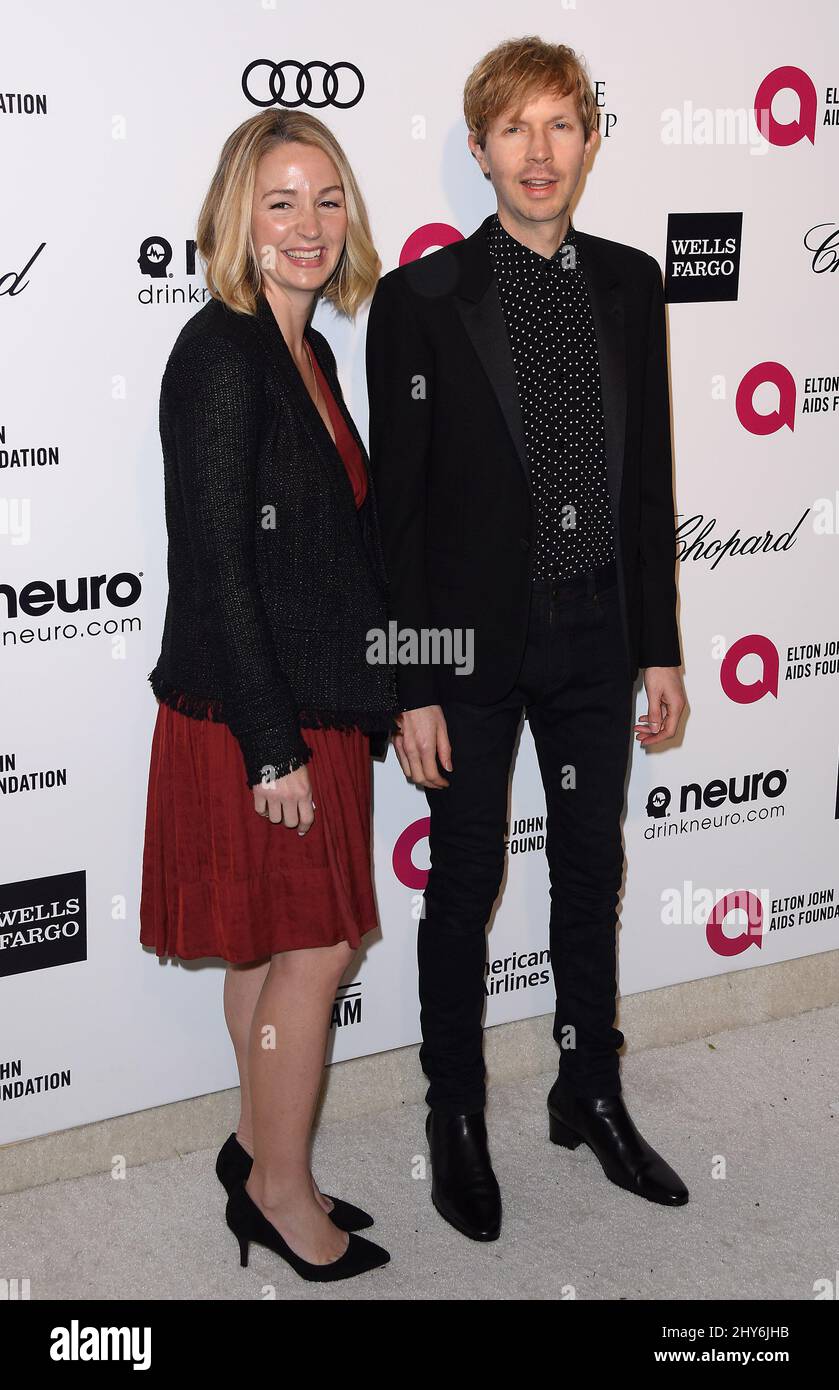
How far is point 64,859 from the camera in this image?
2496mm

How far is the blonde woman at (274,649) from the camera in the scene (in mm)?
1980

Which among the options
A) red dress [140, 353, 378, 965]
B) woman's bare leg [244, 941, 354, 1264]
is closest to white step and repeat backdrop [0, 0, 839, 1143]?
red dress [140, 353, 378, 965]

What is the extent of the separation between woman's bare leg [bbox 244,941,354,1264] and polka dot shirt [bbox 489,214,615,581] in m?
0.75

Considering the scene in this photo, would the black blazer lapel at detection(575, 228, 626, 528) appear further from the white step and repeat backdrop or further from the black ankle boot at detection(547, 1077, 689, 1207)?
the black ankle boot at detection(547, 1077, 689, 1207)

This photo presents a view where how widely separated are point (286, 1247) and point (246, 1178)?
16cm

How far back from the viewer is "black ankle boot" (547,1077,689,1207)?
2557 mm

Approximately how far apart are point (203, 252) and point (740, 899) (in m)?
1.91

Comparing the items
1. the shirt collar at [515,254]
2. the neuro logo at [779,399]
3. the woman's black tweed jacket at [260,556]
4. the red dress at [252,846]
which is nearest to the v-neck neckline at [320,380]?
the red dress at [252,846]

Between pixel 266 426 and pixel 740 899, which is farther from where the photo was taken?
pixel 740 899

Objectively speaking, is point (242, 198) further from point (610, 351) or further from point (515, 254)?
point (610, 351)

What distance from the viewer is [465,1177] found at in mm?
2506

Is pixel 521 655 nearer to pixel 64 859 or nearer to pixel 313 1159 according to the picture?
pixel 64 859

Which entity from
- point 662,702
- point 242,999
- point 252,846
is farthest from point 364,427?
point 242,999
